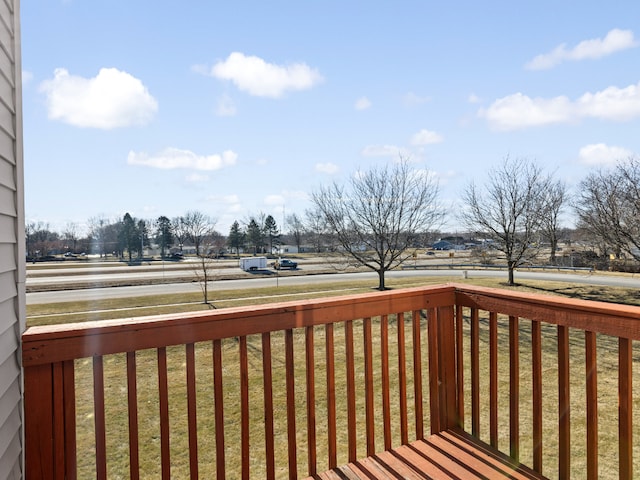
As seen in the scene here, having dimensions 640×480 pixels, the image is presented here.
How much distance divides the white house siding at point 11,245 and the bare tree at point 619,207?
14.9 meters

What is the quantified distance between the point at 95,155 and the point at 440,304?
55.4 ft

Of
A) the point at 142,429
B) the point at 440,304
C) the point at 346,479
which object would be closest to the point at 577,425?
the point at 440,304

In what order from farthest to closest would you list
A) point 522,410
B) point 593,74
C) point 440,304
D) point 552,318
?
point 593,74
point 522,410
point 440,304
point 552,318

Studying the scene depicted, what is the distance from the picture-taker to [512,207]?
15.7m

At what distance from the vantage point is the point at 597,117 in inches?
477

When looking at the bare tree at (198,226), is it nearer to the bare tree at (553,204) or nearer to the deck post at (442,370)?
the deck post at (442,370)

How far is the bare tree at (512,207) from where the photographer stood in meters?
15.5

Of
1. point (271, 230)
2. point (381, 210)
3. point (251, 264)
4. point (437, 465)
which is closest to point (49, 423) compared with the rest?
point (437, 465)

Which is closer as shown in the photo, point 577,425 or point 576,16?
point 577,425

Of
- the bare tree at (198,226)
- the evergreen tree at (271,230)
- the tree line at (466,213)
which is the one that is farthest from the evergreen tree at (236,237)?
the tree line at (466,213)

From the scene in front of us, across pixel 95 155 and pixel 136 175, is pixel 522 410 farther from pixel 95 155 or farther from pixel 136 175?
pixel 136 175

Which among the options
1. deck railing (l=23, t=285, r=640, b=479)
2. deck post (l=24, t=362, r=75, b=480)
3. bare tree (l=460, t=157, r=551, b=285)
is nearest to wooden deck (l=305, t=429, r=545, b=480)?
deck railing (l=23, t=285, r=640, b=479)

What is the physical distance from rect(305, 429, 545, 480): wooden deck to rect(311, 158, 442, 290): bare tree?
34.9ft

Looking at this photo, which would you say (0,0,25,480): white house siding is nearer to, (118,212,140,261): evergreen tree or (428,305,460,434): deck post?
(428,305,460,434): deck post
